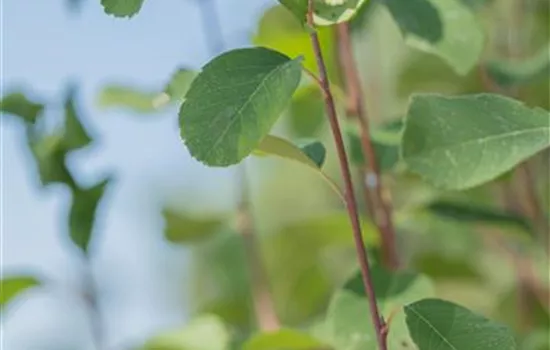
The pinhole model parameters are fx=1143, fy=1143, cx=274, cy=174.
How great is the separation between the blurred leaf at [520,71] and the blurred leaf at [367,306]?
0.25m

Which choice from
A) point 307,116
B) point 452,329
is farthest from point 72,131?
point 452,329

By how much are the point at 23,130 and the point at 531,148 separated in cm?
43

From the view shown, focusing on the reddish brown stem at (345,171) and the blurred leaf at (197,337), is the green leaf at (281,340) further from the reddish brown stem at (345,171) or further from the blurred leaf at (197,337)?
the reddish brown stem at (345,171)

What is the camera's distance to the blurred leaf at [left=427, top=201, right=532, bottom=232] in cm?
94

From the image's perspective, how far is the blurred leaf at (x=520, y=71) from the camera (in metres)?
0.96

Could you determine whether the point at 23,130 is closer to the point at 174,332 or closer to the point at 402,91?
the point at 174,332

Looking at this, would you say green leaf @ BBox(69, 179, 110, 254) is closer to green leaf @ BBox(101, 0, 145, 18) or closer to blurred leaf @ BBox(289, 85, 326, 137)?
blurred leaf @ BBox(289, 85, 326, 137)

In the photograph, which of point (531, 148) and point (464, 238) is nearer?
point (531, 148)

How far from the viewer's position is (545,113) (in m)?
0.73

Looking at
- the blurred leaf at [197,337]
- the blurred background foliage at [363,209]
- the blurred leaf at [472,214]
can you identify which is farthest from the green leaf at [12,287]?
the blurred leaf at [472,214]

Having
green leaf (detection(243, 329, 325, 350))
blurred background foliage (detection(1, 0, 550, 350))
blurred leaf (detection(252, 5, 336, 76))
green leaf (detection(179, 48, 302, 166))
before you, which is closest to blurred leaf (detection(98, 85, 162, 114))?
blurred background foliage (detection(1, 0, 550, 350))

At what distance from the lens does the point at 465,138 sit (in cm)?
→ 70

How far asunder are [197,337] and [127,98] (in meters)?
0.23

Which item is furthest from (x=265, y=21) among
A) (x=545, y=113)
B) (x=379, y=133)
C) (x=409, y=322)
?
(x=409, y=322)
